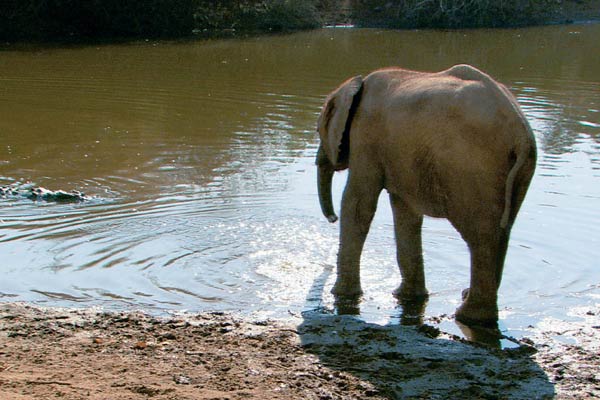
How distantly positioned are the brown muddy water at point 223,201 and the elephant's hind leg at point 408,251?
173 mm

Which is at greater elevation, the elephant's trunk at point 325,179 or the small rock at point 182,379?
the elephant's trunk at point 325,179

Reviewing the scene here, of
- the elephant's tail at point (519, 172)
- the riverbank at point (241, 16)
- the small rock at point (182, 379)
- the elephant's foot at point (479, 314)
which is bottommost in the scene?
the elephant's foot at point (479, 314)

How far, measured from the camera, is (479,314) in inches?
270

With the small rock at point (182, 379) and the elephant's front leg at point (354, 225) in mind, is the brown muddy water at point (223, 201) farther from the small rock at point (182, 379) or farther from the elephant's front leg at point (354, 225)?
the small rock at point (182, 379)

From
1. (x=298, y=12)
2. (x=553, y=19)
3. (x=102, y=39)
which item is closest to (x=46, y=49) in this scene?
(x=102, y=39)

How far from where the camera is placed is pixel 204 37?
3278 centimetres

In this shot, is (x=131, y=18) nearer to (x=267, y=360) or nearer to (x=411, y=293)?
(x=411, y=293)

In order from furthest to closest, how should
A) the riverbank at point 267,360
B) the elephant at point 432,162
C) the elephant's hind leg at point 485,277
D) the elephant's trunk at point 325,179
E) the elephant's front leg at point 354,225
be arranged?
the elephant's trunk at point 325,179 → the elephant's front leg at point 354,225 → the elephant's hind leg at point 485,277 → the elephant at point 432,162 → the riverbank at point 267,360

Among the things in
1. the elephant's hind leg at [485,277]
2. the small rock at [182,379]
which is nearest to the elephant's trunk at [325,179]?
the elephant's hind leg at [485,277]

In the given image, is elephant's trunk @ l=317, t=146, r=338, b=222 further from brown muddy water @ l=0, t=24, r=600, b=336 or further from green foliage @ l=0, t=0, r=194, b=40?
green foliage @ l=0, t=0, r=194, b=40

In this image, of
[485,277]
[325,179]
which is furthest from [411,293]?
[325,179]

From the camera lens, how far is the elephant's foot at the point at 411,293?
299 inches

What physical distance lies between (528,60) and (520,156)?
67.4 ft

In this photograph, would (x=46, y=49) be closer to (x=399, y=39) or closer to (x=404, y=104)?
(x=399, y=39)
